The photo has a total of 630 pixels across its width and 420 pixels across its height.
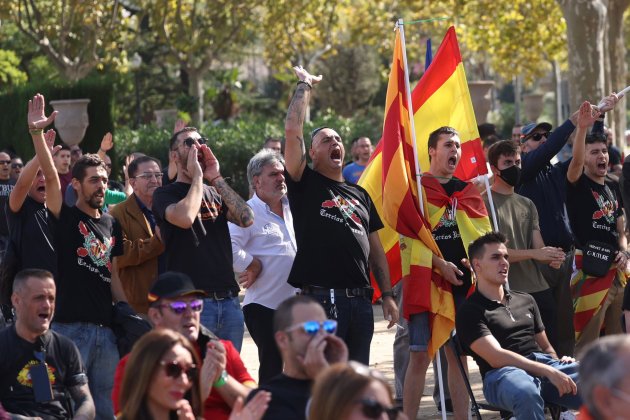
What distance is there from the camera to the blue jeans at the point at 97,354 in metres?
7.45

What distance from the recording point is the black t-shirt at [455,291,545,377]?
308 inches

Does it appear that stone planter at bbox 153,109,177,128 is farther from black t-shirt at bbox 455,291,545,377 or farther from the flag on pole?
black t-shirt at bbox 455,291,545,377

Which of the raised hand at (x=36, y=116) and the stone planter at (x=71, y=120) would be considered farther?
the stone planter at (x=71, y=120)

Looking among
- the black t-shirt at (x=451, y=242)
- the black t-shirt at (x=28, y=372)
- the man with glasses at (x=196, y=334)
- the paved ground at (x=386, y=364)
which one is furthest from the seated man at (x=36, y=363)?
the paved ground at (x=386, y=364)

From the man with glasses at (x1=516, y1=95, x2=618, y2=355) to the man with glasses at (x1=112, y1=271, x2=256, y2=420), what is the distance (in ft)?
13.1

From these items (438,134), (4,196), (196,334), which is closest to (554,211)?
(438,134)

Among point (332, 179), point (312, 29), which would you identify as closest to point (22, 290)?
point (332, 179)

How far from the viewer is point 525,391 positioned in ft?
24.2

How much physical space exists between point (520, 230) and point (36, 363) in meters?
4.19

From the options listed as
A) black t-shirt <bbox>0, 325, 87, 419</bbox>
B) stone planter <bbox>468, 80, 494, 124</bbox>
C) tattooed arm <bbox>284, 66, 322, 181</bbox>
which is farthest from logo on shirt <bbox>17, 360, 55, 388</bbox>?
stone planter <bbox>468, 80, 494, 124</bbox>

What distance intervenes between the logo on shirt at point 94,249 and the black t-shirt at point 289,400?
2.37 meters

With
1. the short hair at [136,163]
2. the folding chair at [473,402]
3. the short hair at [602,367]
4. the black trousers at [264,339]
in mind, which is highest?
the short hair at [136,163]

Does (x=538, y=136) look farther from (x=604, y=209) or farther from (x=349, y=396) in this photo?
(x=349, y=396)

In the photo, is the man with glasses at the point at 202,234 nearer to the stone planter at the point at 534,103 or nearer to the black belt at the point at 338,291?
the black belt at the point at 338,291
